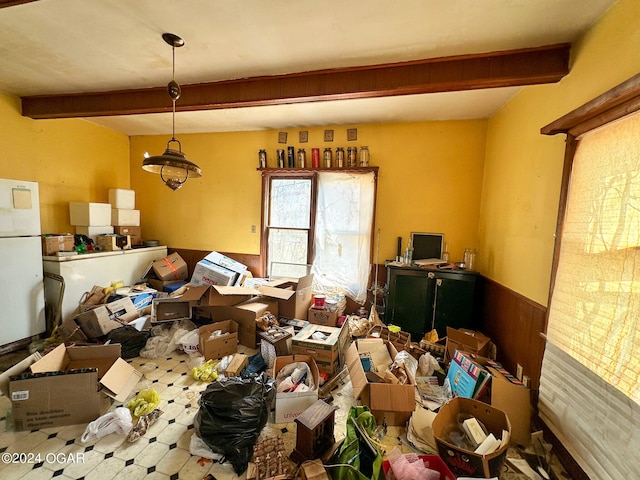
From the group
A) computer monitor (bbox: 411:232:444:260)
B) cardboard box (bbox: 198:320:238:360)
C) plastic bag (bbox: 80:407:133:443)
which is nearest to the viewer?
plastic bag (bbox: 80:407:133:443)

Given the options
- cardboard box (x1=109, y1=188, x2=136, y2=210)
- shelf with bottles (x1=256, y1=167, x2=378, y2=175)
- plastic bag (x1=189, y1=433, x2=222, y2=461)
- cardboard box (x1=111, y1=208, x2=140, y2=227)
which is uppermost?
shelf with bottles (x1=256, y1=167, x2=378, y2=175)

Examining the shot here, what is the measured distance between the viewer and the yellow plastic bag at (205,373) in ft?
7.29

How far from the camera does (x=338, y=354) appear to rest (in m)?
2.39

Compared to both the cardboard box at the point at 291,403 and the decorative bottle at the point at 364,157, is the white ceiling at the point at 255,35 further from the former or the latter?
the cardboard box at the point at 291,403

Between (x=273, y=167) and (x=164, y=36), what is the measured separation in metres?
1.94

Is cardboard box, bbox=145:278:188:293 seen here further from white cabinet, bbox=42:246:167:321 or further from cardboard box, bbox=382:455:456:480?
cardboard box, bbox=382:455:456:480

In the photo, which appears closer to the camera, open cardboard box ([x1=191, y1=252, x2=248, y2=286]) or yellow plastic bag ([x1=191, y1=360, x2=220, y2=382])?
yellow plastic bag ([x1=191, y1=360, x2=220, y2=382])

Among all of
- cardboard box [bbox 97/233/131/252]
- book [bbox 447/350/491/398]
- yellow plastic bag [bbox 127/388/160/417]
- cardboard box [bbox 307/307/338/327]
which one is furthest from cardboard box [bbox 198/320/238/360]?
book [bbox 447/350/491/398]

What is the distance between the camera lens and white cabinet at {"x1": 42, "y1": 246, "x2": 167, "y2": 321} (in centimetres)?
291

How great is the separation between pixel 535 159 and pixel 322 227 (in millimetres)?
2316

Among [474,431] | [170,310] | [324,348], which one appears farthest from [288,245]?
[474,431]

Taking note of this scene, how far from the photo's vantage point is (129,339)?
101 inches

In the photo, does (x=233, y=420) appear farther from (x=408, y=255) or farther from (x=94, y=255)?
(x=94, y=255)

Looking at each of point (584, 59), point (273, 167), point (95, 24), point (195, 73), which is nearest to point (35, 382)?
point (95, 24)
